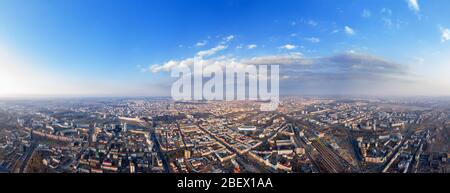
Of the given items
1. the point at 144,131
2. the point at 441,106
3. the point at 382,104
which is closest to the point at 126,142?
the point at 144,131

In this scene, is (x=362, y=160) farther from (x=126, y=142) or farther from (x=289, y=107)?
(x=126, y=142)

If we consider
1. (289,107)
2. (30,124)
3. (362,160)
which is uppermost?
(289,107)

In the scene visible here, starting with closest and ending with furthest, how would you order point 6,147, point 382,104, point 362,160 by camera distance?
point 362,160 → point 6,147 → point 382,104
